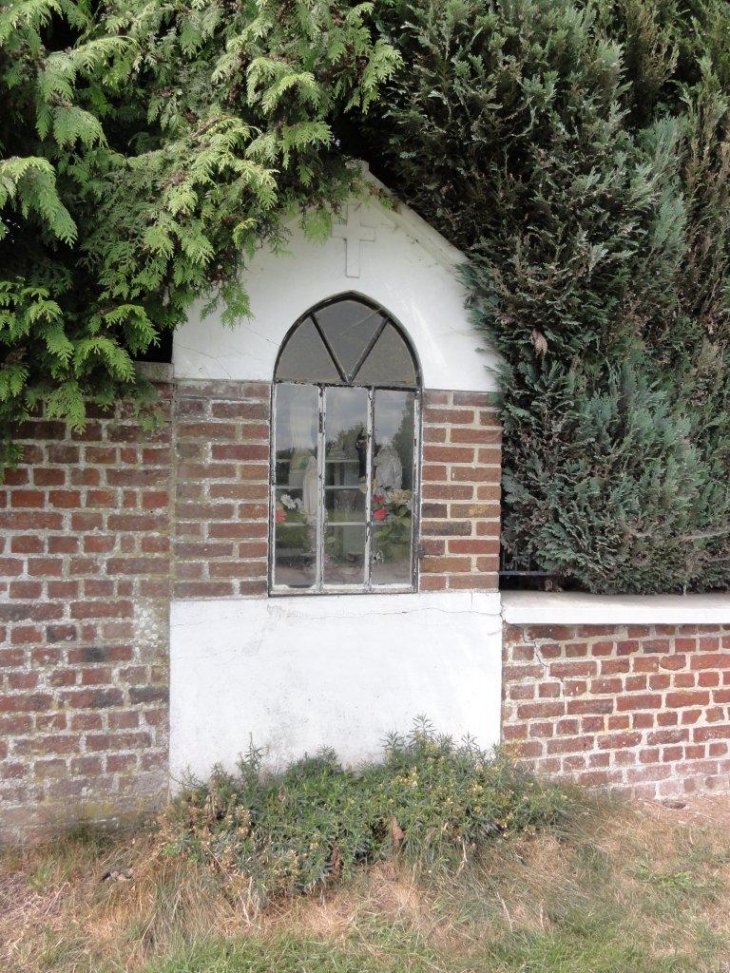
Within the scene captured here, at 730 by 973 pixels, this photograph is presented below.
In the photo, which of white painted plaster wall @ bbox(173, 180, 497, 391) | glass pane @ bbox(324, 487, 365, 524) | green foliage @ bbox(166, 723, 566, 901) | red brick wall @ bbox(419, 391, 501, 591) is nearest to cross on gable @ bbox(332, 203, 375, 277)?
white painted plaster wall @ bbox(173, 180, 497, 391)

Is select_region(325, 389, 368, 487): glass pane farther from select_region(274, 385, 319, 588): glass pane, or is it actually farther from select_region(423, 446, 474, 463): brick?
select_region(423, 446, 474, 463): brick

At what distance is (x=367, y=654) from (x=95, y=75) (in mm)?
2701

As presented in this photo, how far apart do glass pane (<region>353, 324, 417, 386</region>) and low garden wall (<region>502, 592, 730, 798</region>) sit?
1271 mm

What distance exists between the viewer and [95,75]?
264cm

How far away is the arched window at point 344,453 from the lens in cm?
334

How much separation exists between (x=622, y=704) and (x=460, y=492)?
1.45m

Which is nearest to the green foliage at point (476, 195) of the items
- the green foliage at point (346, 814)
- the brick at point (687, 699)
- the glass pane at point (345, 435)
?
the brick at point (687, 699)

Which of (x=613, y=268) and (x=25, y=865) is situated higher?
(x=613, y=268)

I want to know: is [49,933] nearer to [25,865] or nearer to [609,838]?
[25,865]

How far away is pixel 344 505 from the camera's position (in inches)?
136

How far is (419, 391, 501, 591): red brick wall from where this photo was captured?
346 cm

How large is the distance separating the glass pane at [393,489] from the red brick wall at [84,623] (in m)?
1.01

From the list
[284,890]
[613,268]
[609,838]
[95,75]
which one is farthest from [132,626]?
[613,268]

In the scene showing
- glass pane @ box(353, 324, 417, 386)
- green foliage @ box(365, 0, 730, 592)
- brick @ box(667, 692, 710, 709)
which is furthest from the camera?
brick @ box(667, 692, 710, 709)
